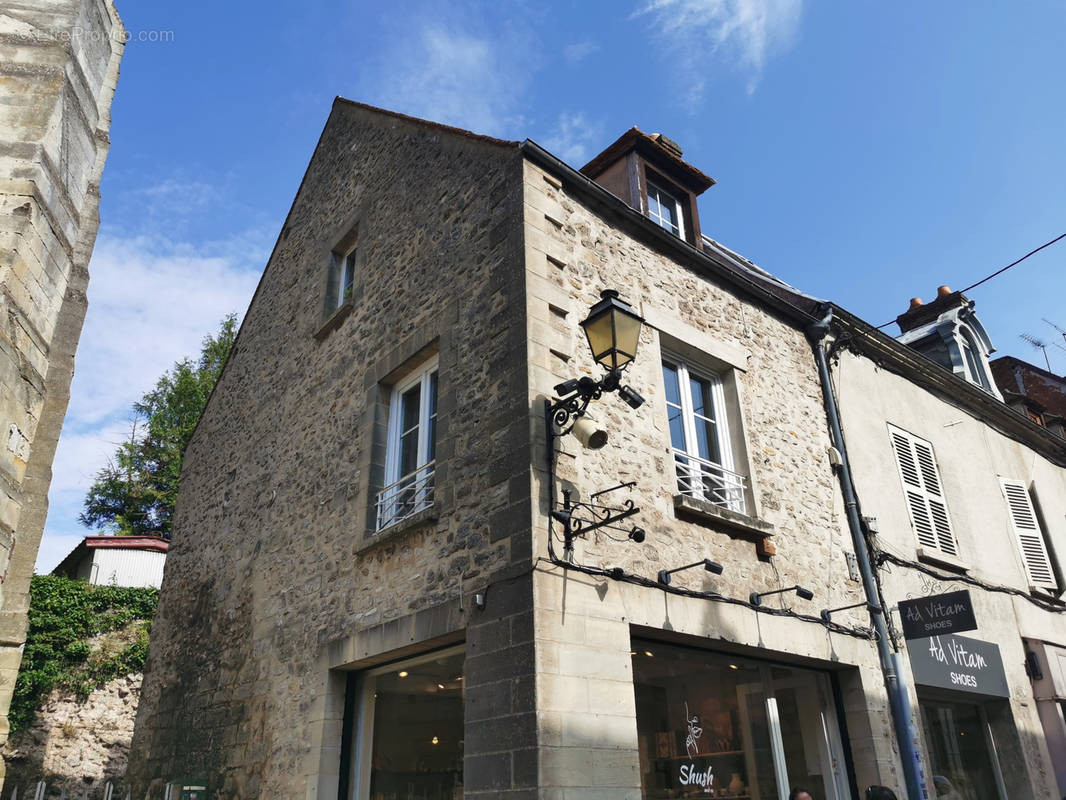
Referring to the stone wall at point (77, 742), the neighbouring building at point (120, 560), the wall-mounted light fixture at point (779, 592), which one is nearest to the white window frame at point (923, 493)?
the wall-mounted light fixture at point (779, 592)

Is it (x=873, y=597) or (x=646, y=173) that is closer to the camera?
(x=873, y=597)

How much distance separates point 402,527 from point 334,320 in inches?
126

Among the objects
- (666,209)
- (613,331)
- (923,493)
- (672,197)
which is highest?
(672,197)

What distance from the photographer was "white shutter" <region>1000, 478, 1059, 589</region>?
9969 millimetres

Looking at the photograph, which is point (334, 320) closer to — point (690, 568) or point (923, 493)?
point (690, 568)

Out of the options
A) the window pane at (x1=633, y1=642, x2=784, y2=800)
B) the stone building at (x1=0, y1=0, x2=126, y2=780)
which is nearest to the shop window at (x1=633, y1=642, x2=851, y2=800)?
the window pane at (x1=633, y1=642, x2=784, y2=800)

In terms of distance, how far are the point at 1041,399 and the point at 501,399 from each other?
16483 mm

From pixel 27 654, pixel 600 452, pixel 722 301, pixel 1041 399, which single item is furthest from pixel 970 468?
pixel 27 654

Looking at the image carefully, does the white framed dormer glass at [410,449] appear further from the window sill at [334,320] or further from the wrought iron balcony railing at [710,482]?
the wrought iron balcony railing at [710,482]

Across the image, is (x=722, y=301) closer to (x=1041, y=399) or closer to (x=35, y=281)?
(x=35, y=281)

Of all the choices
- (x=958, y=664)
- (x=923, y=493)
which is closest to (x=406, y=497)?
(x=958, y=664)

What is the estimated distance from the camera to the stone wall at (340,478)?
587cm

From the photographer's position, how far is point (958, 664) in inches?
311

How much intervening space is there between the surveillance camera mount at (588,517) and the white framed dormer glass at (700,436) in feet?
3.46
